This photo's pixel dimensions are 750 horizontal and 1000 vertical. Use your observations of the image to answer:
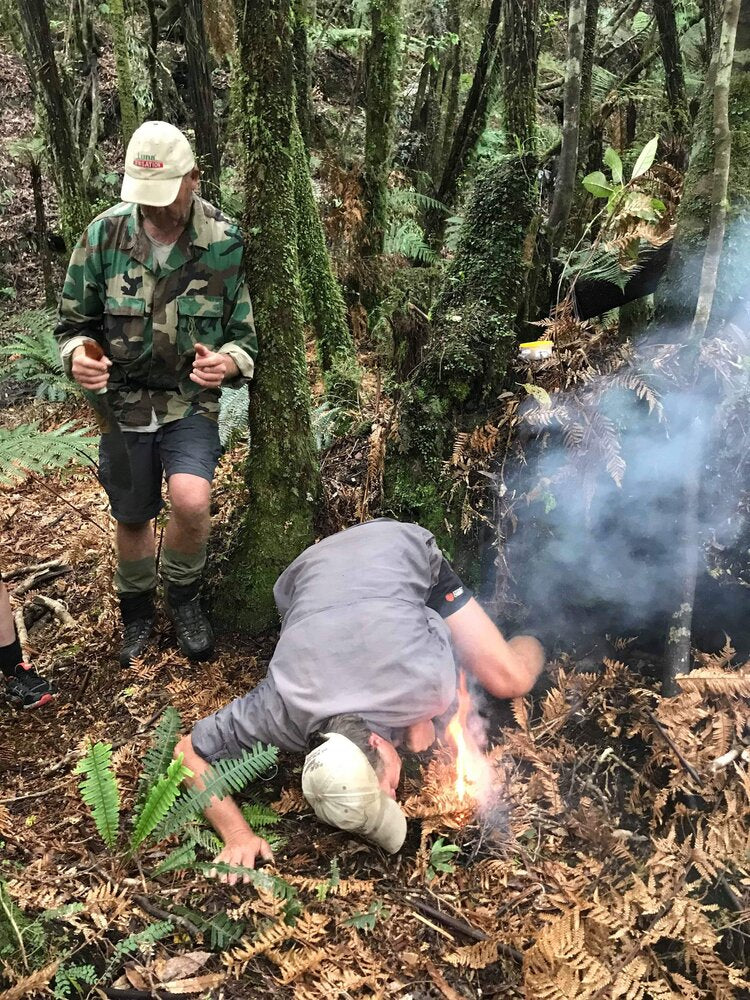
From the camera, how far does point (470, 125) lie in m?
7.48

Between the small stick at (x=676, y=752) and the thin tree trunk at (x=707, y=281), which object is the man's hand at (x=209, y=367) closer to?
the thin tree trunk at (x=707, y=281)

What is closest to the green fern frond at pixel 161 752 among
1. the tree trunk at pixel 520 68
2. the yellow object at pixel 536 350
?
the yellow object at pixel 536 350

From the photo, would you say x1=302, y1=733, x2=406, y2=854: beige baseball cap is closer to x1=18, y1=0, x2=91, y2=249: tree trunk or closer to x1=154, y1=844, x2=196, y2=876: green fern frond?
x1=154, y1=844, x2=196, y2=876: green fern frond

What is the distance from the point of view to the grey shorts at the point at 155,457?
358 cm

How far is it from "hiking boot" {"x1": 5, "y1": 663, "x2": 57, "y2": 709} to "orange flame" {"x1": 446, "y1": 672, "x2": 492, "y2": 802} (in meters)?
2.04

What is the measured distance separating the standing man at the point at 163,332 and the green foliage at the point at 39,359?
417 centimetres

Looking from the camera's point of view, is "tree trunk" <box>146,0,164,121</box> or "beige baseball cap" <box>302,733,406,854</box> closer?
"beige baseball cap" <box>302,733,406,854</box>

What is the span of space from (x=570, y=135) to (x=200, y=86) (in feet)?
8.81

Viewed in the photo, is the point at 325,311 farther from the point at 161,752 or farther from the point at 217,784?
the point at 217,784

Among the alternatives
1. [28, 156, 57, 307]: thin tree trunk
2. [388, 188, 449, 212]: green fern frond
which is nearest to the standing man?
[388, 188, 449, 212]: green fern frond

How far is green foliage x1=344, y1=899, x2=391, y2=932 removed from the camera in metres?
2.53

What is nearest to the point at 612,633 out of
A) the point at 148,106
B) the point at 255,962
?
the point at 255,962

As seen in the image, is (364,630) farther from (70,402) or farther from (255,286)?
(70,402)

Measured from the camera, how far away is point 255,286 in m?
3.64
